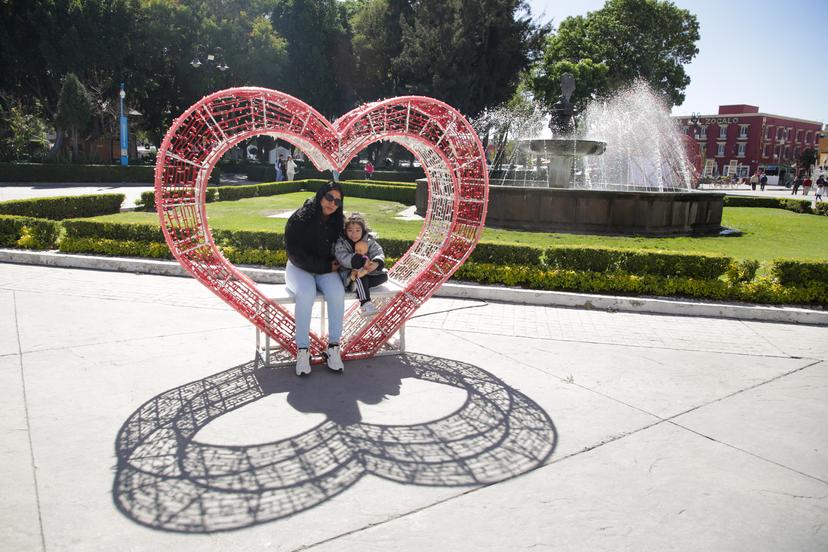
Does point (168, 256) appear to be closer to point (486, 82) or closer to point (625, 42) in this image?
point (486, 82)

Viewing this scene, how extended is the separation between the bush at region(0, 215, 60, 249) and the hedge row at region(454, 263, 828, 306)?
7031 millimetres

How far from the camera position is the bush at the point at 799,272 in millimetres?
8203

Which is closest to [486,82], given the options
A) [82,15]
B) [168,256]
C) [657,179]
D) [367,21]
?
[367,21]

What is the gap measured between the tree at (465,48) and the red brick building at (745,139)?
41308mm

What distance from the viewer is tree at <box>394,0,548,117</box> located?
3312 cm

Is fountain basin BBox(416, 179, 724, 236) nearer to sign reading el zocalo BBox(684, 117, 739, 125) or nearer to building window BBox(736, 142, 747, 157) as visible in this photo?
sign reading el zocalo BBox(684, 117, 739, 125)

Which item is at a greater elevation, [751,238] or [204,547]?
[751,238]

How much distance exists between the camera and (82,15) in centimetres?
3088

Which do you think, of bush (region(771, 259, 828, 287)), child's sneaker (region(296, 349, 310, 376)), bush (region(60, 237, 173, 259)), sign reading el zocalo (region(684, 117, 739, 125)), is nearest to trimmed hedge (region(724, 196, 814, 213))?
bush (region(771, 259, 828, 287))

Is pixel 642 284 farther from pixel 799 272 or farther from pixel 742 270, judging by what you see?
pixel 799 272

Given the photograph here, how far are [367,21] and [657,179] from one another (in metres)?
21.6

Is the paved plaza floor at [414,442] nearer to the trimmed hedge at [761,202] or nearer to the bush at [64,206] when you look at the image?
the bush at [64,206]

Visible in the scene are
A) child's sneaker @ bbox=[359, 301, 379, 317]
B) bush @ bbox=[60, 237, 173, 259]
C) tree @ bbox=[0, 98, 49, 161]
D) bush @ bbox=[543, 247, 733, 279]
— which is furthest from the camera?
tree @ bbox=[0, 98, 49, 161]

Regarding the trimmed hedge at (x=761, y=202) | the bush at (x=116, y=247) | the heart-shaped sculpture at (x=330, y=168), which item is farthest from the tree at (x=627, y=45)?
the heart-shaped sculpture at (x=330, y=168)
